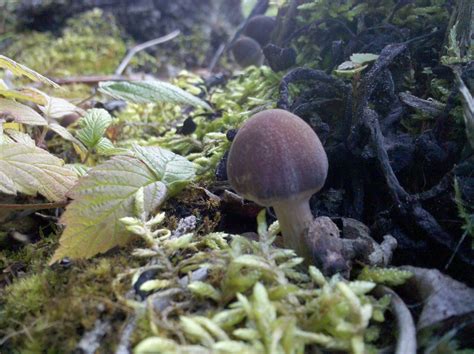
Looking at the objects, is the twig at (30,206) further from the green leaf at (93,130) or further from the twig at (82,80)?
the twig at (82,80)

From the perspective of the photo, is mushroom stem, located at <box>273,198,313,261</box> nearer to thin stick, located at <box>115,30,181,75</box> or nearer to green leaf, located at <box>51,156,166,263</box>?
green leaf, located at <box>51,156,166,263</box>

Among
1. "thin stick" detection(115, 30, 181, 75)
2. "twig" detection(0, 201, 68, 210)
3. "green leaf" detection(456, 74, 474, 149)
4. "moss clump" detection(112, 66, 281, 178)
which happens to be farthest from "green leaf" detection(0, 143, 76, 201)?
"thin stick" detection(115, 30, 181, 75)

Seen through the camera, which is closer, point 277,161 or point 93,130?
point 277,161

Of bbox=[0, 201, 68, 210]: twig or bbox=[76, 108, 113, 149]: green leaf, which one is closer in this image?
bbox=[0, 201, 68, 210]: twig

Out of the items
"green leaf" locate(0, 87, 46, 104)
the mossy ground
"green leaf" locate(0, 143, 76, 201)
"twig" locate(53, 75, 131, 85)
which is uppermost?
"green leaf" locate(0, 87, 46, 104)

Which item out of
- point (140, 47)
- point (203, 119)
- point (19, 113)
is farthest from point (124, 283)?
point (140, 47)

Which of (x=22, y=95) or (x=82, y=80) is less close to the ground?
(x=22, y=95)

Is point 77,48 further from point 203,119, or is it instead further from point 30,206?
point 30,206

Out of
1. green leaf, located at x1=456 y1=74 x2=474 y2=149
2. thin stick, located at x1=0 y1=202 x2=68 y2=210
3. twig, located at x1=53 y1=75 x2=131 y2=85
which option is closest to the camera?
green leaf, located at x1=456 y1=74 x2=474 y2=149
